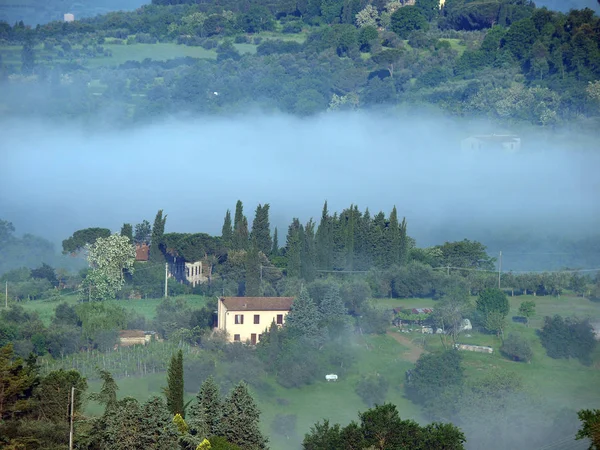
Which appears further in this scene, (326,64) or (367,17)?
(367,17)

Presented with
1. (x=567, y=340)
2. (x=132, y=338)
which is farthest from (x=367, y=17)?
(x=132, y=338)

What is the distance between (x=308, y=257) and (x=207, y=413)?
73.0 ft

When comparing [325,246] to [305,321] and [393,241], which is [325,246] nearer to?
[393,241]

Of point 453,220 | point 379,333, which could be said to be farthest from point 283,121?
point 379,333

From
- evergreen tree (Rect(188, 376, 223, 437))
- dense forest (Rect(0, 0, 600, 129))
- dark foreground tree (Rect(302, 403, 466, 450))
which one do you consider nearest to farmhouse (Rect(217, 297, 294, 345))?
dark foreground tree (Rect(302, 403, 466, 450))

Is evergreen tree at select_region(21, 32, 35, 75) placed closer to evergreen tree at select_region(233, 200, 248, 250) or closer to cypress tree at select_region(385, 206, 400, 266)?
evergreen tree at select_region(233, 200, 248, 250)

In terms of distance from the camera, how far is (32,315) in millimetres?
45500

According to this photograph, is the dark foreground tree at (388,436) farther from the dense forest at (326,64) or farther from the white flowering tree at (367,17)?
the white flowering tree at (367,17)

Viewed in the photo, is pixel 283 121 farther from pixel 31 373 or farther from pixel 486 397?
pixel 31 373

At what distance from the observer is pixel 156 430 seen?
92.1 feet

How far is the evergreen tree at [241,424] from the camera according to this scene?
2991cm

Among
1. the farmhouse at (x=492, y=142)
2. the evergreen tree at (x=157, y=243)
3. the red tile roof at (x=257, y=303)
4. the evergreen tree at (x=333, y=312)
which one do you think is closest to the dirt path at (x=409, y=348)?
the evergreen tree at (x=333, y=312)

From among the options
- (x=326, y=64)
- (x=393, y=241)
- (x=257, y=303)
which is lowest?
(x=257, y=303)

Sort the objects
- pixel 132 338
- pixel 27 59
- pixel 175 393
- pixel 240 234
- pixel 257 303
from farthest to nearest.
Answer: pixel 27 59 < pixel 240 234 < pixel 257 303 < pixel 132 338 < pixel 175 393
